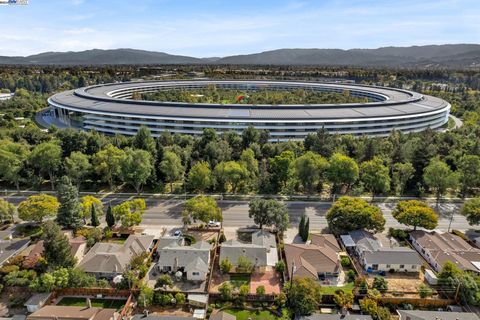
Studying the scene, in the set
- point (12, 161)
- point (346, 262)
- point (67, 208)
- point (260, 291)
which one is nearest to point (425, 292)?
point (346, 262)

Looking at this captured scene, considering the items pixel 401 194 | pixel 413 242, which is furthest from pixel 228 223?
pixel 401 194

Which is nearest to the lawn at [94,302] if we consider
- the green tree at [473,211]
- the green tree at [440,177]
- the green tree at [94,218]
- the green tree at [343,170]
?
the green tree at [94,218]

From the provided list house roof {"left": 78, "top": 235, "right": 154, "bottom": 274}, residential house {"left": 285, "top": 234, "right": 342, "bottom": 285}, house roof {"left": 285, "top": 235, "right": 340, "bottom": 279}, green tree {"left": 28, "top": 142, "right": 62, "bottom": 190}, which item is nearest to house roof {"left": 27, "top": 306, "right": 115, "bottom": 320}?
house roof {"left": 78, "top": 235, "right": 154, "bottom": 274}

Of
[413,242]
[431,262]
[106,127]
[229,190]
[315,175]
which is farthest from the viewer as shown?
[106,127]

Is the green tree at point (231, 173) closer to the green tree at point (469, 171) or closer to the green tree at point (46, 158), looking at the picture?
the green tree at point (46, 158)

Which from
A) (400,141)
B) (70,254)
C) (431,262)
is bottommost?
(431,262)

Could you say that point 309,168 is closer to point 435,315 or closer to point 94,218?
point 435,315

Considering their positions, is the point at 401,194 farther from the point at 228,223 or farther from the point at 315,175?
the point at 228,223
